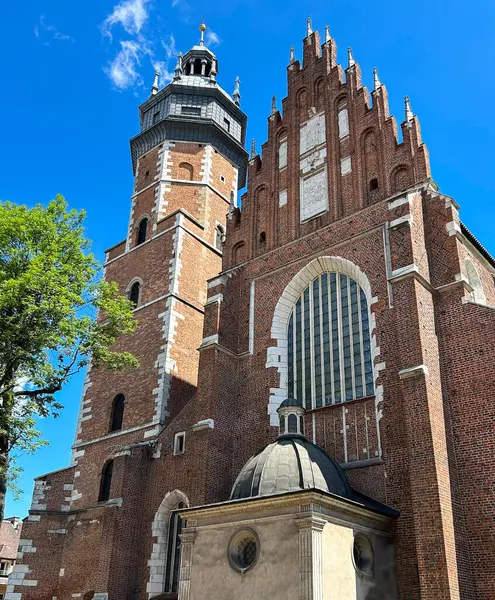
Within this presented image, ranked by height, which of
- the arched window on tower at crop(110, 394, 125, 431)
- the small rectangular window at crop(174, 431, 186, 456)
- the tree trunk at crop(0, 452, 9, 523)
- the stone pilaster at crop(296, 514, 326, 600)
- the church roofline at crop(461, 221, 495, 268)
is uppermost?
the church roofline at crop(461, 221, 495, 268)

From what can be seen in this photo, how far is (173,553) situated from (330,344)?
7.63 m

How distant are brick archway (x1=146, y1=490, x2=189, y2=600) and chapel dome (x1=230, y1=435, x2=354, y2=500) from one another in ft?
15.3

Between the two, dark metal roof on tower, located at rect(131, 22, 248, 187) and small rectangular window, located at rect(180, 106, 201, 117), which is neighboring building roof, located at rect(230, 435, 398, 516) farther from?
small rectangular window, located at rect(180, 106, 201, 117)

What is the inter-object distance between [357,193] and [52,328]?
386 inches

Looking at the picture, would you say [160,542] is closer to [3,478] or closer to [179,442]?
[179,442]

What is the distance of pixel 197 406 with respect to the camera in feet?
59.3

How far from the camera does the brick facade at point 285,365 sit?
13.5 m

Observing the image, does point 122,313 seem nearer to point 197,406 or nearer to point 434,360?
point 197,406

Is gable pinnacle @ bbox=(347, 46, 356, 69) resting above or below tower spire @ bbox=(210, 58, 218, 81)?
below

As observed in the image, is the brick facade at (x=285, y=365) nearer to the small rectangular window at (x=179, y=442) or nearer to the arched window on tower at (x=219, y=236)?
the small rectangular window at (x=179, y=442)

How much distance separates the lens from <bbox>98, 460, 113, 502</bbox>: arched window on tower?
69.4 feet

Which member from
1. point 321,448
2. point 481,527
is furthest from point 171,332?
point 481,527

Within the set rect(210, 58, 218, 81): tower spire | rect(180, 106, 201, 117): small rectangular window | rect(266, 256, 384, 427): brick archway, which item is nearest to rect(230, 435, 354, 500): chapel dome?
rect(266, 256, 384, 427): brick archway

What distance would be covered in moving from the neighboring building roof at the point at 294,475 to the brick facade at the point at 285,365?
947 millimetres
